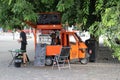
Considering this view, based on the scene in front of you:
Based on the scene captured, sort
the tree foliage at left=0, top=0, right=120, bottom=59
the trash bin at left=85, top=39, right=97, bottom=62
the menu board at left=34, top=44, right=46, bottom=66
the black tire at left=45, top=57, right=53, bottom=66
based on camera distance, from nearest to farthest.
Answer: the tree foliage at left=0, top=0, right=120, bottom=59, the menu board at left=34, top=44, right=46, bottom=66, the black tire at left=45, top=57, right=53, bottom=66, the trash bin at left=85, top=39, right=97, bottom=62

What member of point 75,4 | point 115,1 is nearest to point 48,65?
point 75,4

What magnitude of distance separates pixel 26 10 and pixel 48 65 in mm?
3664

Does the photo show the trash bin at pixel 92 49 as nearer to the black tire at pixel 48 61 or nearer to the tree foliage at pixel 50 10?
the black tire at pixel 48 61

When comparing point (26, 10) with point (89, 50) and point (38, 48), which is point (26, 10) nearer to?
point (38, 48)

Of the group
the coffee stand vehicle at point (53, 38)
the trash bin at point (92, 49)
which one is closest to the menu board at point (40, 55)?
the coffee stand vehicle at point (53, 38)

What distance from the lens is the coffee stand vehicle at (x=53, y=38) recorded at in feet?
58.6

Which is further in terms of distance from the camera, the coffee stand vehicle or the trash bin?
the trash bin

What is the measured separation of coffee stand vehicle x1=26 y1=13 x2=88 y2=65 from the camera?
1788 cm

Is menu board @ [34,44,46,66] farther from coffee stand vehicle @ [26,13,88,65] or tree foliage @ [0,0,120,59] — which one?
tree foliage @ [0,0,120,59]

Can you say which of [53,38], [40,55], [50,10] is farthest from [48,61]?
[50,10]

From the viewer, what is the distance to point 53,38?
1869 cm

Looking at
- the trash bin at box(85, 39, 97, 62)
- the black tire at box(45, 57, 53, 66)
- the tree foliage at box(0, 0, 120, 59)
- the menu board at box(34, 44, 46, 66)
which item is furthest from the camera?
the trash bin at box(85, 39, 97, 62)

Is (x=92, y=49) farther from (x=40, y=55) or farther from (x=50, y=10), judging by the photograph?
(x=50, y=10)

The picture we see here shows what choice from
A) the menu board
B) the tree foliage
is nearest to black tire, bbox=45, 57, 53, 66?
the menu board
